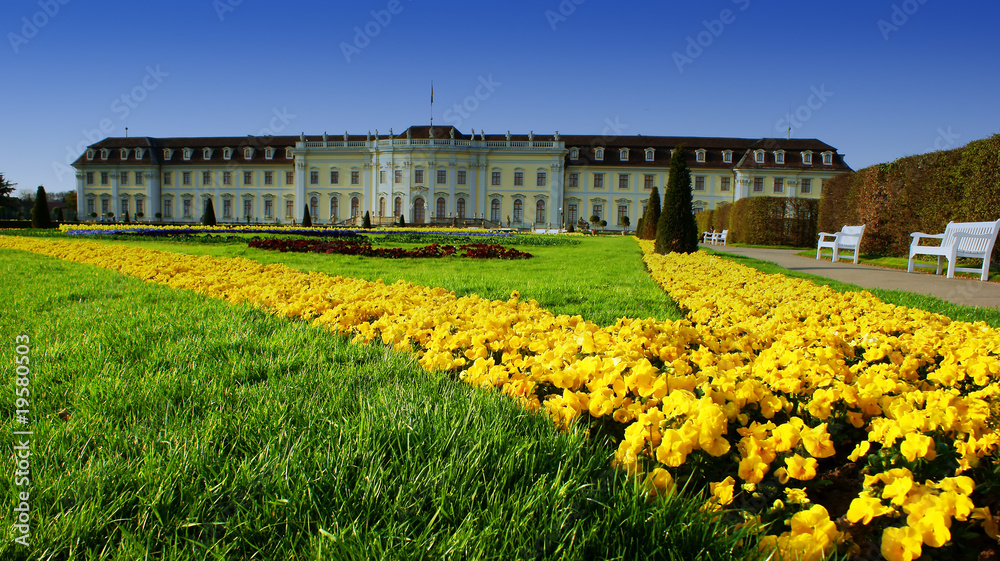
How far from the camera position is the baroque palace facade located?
143 feet

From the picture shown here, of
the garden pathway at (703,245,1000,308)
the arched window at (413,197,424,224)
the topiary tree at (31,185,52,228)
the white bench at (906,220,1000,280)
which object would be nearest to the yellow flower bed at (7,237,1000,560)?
the garden pathway at (703,245,1000,308)

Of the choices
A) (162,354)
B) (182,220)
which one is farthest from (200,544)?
(182,220)

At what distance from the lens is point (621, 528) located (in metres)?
0.99

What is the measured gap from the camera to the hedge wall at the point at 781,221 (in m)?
17.5

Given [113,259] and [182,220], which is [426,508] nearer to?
[113,259]

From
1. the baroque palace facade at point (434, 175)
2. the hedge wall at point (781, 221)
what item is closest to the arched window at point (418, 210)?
the baroque palace facade at point (434, 175)

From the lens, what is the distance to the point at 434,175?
43.8m

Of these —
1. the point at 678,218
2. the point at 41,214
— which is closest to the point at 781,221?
the point at 678,218

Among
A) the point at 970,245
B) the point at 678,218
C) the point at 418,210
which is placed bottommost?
the point at 970,245

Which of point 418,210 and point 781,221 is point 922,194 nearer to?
point 781,221

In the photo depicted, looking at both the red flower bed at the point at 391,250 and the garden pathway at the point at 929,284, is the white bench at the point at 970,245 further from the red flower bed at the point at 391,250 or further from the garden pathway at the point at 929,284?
the red flower bed at the point at 391,250

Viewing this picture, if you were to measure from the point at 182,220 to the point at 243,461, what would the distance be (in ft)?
183

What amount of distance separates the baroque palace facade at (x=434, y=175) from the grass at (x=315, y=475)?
4040 cm

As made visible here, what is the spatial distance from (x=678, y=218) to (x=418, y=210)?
121ft
